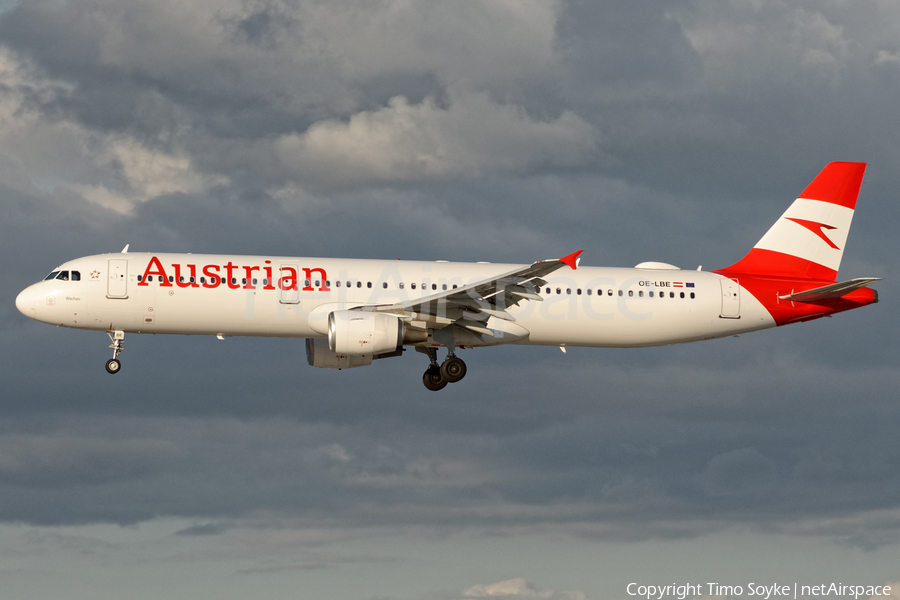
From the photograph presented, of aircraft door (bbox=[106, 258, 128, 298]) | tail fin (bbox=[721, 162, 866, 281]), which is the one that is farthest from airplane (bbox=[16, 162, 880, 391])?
tail fin (bbox=[721, 162, 866, 281])

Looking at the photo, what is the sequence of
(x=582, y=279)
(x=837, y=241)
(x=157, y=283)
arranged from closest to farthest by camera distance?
1. (x=157, y=283)
2. (x=582, y=279)
3. (x=837, y=241)

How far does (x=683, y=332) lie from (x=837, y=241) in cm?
963

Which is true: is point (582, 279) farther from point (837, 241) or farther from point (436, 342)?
point (837, 241)

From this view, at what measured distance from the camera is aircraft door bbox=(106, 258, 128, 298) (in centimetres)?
4206

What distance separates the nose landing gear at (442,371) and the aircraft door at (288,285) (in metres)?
6.71

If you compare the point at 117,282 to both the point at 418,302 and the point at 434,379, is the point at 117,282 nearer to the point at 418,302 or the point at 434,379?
the point at 418,302

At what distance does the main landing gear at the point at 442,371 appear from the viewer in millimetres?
44656

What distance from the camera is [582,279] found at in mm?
45156

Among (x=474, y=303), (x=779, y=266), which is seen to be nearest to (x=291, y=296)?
(x=474, y=303)

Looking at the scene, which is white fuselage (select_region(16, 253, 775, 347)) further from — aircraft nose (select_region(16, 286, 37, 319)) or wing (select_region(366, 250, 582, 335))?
wing (select_region(366, 250, 582, 335))

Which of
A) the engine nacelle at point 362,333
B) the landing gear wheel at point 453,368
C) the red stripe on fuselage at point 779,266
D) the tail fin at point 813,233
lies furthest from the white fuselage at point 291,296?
the tail fin at point 813,233

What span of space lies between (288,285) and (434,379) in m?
7.52

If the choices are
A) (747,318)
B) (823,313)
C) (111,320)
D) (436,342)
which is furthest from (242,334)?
(823,313)

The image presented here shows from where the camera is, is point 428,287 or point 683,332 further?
point 683,332
